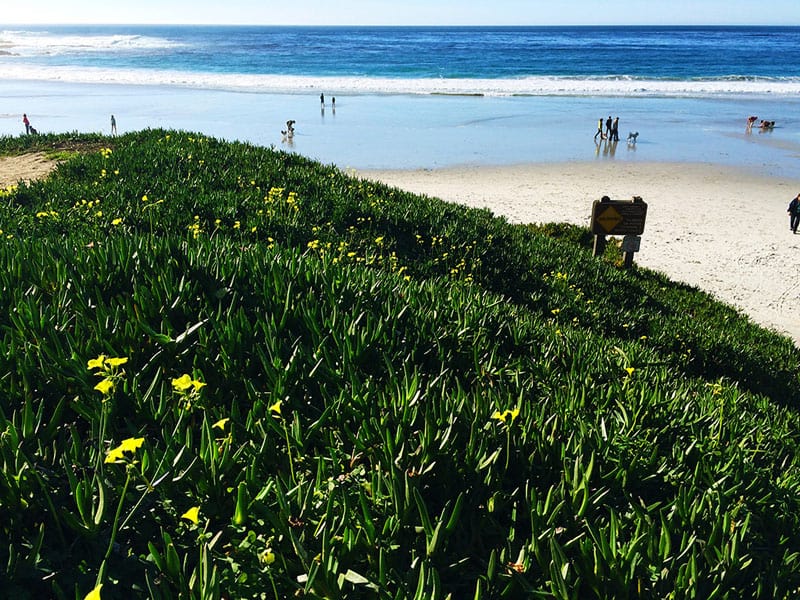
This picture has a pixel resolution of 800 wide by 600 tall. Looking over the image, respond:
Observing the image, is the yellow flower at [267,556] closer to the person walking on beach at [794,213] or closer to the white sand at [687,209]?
the white sand at [687,209]

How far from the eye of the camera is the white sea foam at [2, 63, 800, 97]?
4684 centimetres

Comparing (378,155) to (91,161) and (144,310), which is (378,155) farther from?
(144,310)

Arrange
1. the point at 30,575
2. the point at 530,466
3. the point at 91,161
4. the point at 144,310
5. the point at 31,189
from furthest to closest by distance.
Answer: the point at 91,161, the point at 31,189, the point at 144,310, the point at 530,466, the point at 30,575

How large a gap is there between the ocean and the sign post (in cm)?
1305

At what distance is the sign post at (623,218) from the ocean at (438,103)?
42.8 feet

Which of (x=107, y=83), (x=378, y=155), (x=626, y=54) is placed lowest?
(x=378, y=155)

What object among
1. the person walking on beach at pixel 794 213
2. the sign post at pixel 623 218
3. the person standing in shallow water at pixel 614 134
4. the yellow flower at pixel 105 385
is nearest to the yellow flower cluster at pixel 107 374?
the yellow flower at pixel 105 385

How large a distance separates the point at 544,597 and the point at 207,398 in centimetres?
172

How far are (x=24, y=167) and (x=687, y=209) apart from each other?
18.3 metres

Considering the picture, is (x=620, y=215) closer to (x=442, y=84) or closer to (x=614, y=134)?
(x=614, y=134)

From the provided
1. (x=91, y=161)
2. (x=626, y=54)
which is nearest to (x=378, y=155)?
(x=91, y=161)

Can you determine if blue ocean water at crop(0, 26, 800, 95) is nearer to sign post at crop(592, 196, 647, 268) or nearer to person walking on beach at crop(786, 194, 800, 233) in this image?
person walking on beach at crop(786, 194, 800, 233)

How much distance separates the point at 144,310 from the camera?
333cm

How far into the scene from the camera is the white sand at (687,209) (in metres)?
13.4
